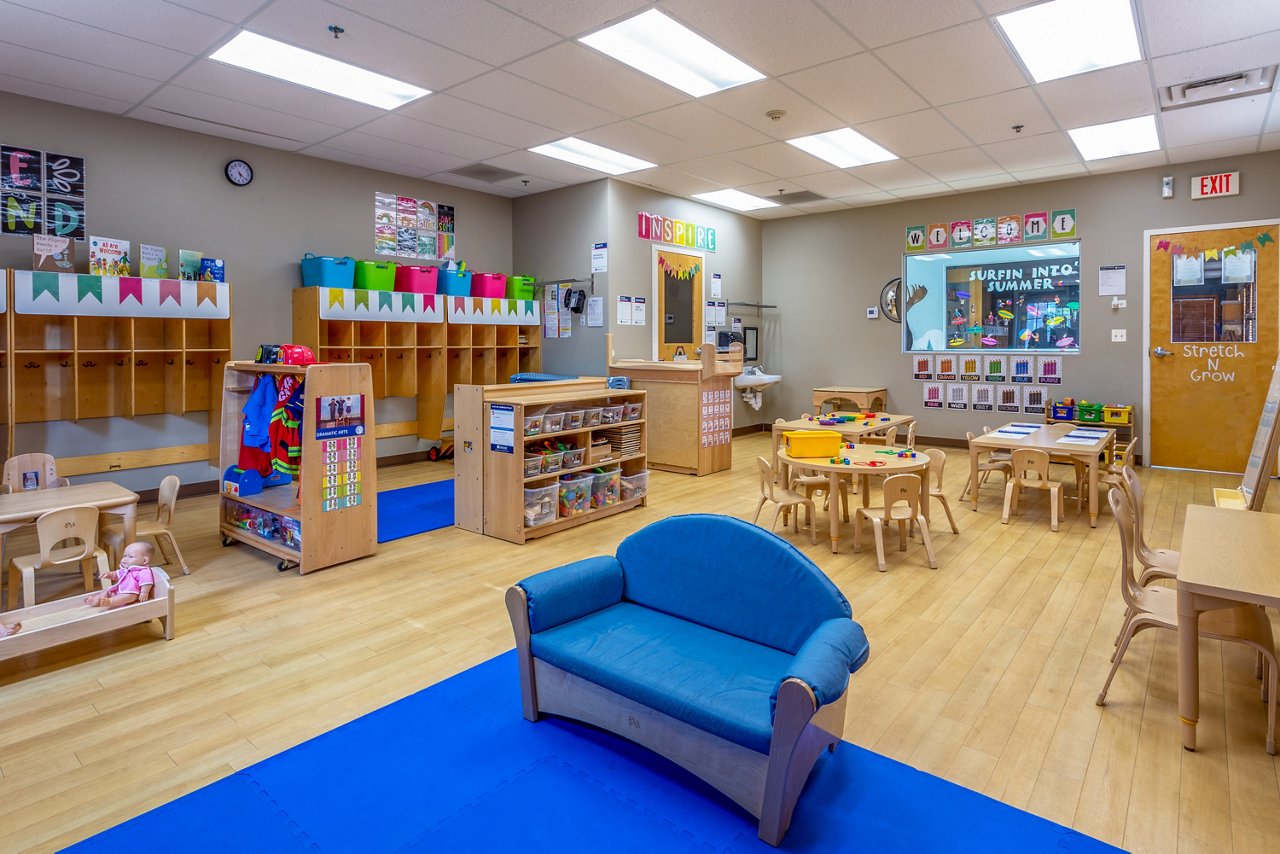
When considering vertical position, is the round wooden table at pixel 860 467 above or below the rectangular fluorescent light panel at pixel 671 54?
below

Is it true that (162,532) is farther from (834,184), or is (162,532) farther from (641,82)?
(834,184)

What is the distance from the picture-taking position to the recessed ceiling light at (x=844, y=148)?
20.5 ft

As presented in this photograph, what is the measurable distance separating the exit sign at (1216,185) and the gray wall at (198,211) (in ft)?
26.5

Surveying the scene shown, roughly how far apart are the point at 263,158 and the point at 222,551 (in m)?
3.83

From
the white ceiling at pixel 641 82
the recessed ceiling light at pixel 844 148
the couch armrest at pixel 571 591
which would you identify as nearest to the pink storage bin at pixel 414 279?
the white ceiling at pixel 641 82

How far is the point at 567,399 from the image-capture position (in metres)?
5.08

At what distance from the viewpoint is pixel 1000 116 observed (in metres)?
5.67

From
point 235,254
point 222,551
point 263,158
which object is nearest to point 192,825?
point 222,551

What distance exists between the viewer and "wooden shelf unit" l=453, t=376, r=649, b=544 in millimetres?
4770

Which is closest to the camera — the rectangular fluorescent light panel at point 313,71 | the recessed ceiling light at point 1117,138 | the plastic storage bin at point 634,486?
the rectangular fluorescent light panel at point 313,71

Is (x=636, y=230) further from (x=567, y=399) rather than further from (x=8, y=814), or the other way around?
(x=8, y=814)

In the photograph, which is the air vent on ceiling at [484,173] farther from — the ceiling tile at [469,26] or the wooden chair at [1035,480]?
the wooden chair at [1035,480]

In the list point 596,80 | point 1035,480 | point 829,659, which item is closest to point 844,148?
point 596,80

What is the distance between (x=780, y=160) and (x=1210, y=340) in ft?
15.4
